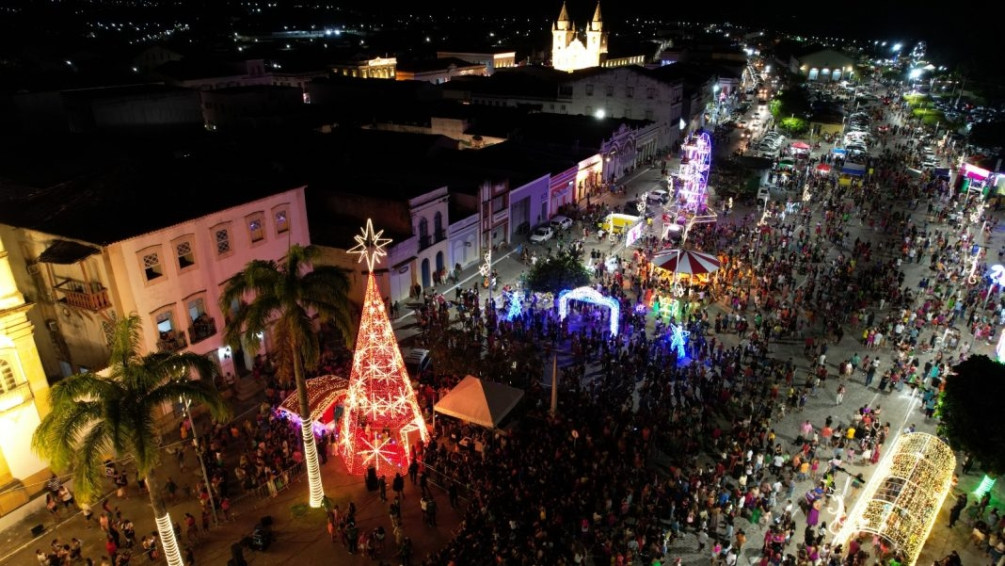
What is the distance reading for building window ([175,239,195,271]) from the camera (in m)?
22.0

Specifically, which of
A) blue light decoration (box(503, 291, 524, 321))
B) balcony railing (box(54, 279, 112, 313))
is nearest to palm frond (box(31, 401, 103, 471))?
balcony railing (box(54, 279, 112, 313))

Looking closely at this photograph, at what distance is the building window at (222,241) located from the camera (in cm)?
2338

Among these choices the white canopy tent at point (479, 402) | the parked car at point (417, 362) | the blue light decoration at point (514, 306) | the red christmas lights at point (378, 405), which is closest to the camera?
the red christmas lights at point (378, 405)

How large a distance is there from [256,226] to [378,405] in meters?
10.6

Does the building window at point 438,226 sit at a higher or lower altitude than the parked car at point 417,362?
higher

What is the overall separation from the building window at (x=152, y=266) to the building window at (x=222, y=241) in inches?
91.8

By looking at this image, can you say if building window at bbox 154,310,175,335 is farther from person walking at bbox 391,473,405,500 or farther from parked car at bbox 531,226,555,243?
parked car at bbox 531,226,555,243

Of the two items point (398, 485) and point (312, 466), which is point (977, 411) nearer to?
point (398, 485)

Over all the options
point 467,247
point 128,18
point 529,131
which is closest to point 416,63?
point 529,131

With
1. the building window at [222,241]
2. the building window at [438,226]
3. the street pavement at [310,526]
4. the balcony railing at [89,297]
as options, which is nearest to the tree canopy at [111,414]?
the street pavement at [310,526]

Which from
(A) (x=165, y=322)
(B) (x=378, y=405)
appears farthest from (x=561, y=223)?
(A) (x=165, y=322)

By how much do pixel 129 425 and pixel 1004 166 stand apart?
6130 centimetres

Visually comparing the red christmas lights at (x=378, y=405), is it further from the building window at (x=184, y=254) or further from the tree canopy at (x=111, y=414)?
the building window at (x=184, y=254)

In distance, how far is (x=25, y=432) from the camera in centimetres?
1831
